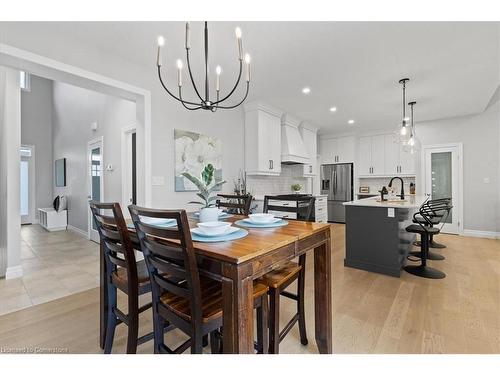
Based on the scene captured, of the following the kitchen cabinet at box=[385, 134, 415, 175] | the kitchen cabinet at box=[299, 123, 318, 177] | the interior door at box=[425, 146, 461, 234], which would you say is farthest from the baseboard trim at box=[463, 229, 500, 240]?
the kitchen cabinet at box=[299, 123, 318, 177]

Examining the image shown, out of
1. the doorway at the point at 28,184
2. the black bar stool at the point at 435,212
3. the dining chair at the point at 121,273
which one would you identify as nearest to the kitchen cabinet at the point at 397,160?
the black bar stool at the point at 435,212

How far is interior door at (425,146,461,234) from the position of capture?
527cm

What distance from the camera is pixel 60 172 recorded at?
648cm

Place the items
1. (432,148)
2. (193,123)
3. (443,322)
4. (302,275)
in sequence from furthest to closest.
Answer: (432,148) < (193,123) < (443,322) < (302,275)

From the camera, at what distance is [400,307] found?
2207 mm

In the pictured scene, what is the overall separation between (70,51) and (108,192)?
2.55m

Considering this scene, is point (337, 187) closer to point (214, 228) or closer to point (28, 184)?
point (214, 228)

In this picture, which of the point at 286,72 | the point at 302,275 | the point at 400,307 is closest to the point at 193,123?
the point at 286,72

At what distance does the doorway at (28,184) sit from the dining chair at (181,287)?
27.0ft

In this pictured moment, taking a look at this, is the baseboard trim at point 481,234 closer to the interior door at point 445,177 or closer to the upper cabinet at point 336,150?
the interior door at point 445,177

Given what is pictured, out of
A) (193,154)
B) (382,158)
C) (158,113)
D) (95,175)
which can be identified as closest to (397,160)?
(382,158)

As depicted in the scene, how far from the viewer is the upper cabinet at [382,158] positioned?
19.4 feet

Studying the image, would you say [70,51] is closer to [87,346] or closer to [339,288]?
[87,346]

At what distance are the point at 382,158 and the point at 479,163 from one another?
1.82m
